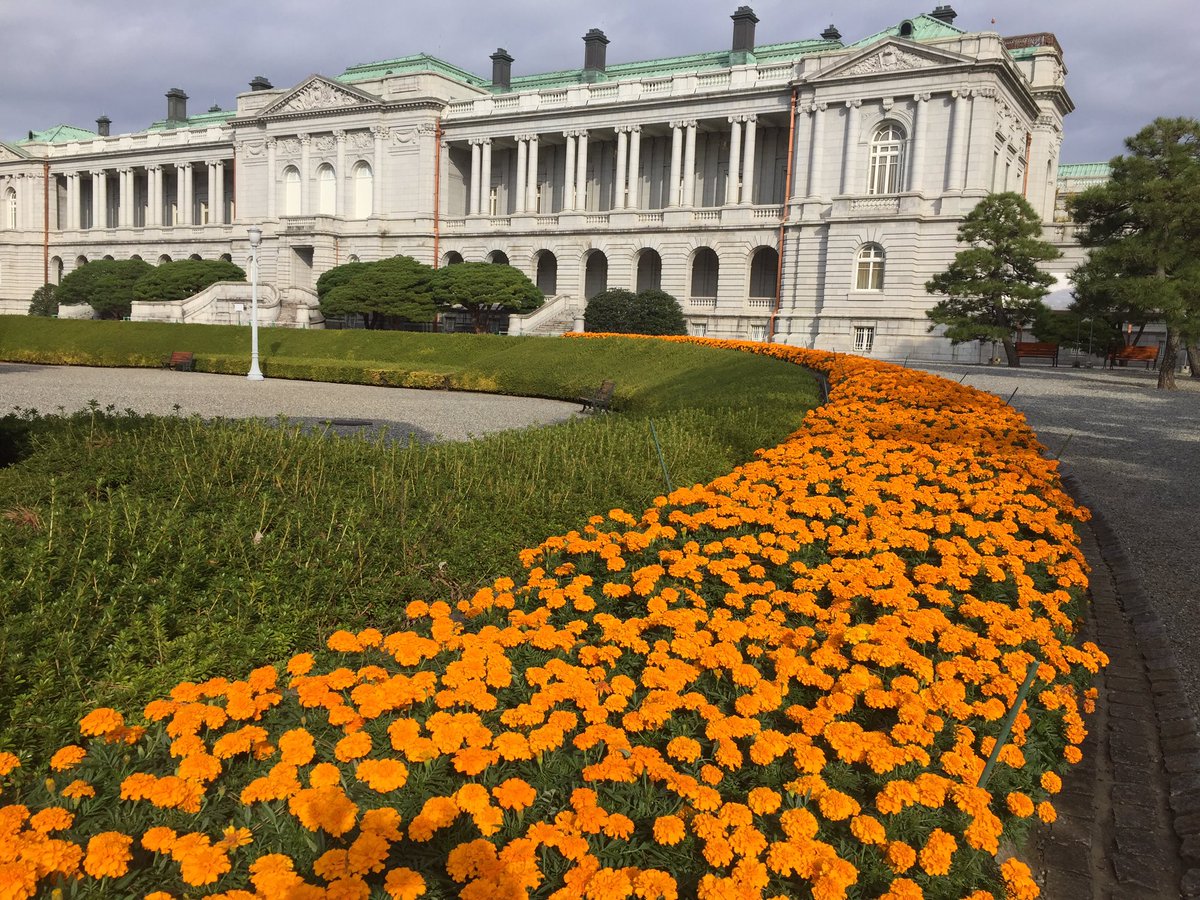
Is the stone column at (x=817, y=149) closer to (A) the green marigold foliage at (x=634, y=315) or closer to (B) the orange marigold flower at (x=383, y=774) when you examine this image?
(A) the green marigold foliage at (x=634, y=315)

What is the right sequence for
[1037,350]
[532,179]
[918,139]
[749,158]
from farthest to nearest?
[532,179] → [749,158] → [918,139] → [1037,350]

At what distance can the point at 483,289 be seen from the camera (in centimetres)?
4066

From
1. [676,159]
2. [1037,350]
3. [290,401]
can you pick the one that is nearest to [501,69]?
[676,159]

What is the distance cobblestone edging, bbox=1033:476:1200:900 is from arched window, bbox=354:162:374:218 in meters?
52.4

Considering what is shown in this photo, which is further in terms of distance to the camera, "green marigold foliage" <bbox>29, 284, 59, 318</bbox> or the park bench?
"green marigold foliage" <bbox>29, 284, 59, 318</bbox>

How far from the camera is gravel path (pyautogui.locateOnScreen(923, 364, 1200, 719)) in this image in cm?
672

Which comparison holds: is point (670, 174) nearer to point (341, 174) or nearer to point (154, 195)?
point (341, 174)

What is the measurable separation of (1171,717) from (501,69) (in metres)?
60.2

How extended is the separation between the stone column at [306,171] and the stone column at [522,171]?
13.1m

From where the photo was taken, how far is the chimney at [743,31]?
163ft

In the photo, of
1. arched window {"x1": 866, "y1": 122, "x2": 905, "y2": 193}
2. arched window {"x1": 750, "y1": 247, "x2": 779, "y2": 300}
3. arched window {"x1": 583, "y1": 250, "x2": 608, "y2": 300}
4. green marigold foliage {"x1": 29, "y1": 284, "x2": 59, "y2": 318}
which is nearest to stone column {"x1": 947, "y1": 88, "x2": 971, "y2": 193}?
arched window {"x1": 866, "y1": 122, "x2": 905, "y2": 193}

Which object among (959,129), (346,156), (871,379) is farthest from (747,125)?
(871,379)

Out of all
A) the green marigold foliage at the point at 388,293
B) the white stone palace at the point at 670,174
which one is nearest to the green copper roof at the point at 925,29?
the white stone palace at the point at 670,174

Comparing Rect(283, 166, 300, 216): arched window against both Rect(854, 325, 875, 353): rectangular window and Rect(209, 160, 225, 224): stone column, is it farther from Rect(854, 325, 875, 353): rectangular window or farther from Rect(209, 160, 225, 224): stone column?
Rect(854, 325, 875, 353): rectangular window
